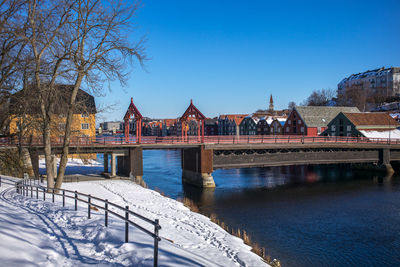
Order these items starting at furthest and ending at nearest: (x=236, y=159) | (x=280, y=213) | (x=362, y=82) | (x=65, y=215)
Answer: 1. (x=362, y=82)
2. (x=236, y=159)
3. (x=280, y=213)
4. (x=65, y=215)

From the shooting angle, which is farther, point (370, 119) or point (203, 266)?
point (370, 119)

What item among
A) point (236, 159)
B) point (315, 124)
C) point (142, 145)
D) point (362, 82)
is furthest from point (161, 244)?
point (362, 82)

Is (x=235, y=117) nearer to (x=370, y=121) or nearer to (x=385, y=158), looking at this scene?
(x=370, y=121)

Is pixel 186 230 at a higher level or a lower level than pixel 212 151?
lower

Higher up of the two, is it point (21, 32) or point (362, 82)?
point (362, 82)

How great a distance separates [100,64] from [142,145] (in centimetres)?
1825

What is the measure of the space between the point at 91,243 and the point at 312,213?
65.8 ft

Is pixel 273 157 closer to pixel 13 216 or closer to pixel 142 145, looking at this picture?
pixel 142 145

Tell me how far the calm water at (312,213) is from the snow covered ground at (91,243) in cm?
419

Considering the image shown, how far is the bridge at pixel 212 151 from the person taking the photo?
3369cm

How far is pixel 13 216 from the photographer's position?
408 inches

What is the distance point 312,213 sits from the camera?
81.4 ft

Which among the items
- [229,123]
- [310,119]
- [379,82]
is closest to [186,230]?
[310,119]

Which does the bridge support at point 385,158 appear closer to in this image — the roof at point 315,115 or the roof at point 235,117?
the roof at point 315,115
